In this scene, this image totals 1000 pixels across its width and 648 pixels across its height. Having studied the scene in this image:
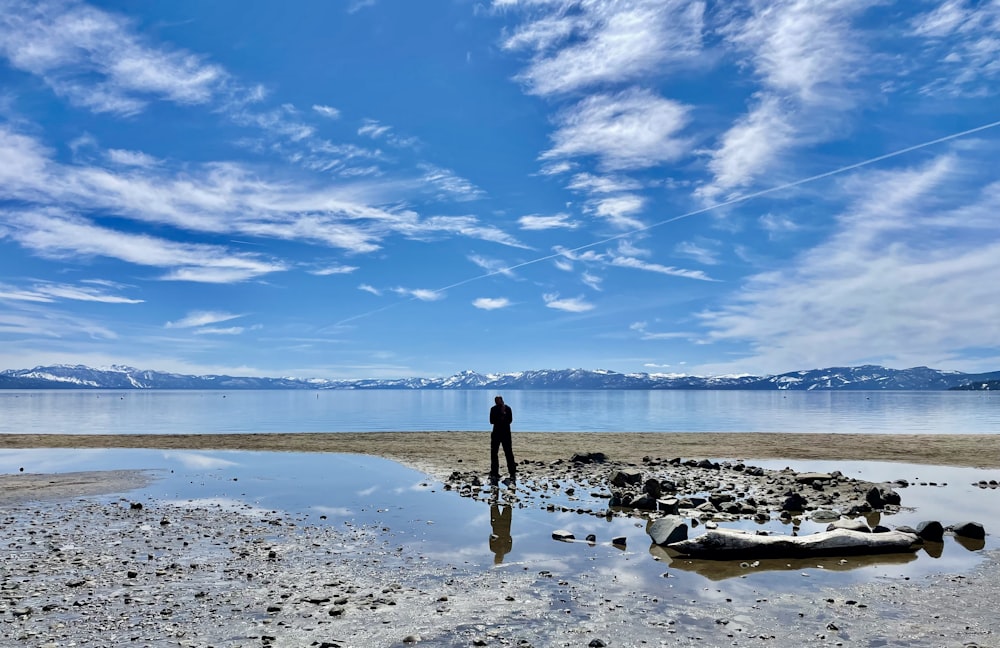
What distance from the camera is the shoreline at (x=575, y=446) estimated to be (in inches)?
1307

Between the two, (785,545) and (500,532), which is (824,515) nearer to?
(785,545)

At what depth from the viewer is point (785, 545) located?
13.4 meters

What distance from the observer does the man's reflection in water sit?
1377 cm

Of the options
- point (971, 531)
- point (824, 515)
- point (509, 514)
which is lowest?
point (509, 514)

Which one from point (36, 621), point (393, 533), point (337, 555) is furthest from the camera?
point (393, 533)

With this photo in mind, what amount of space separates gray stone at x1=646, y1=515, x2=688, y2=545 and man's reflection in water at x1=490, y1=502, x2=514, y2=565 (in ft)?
10.9

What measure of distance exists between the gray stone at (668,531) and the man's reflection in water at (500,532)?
3328 millimetres

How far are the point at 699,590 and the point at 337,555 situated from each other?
7322 millimetres

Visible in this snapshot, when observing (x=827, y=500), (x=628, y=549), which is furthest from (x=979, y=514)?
(x=628, y=549)

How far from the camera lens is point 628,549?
14078 millimetres

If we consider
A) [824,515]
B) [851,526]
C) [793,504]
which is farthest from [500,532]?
[824,515]

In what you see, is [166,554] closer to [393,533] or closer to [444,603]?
[393,533]

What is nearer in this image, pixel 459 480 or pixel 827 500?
pixel 827 500

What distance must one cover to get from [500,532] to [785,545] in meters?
6.47
